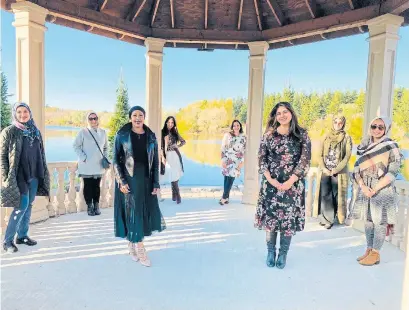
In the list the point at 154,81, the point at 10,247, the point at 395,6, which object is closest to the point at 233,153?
the point at 154,81

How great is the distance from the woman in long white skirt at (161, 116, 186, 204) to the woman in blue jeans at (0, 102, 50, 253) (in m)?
2.20

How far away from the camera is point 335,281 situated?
2.68 meters

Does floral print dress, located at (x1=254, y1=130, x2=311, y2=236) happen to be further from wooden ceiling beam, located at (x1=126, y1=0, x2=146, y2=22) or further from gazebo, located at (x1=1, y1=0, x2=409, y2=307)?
wooden ceiling beam, located at (x1=126, y1=0, x2=146, y2=22)

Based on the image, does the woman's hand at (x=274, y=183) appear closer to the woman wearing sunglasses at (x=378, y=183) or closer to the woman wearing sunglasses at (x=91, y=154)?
the woman wearing sunglasses at (x=378, y=183)

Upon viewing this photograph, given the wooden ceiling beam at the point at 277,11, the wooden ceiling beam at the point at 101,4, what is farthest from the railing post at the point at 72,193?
the wooden ceiling beam at the point at 277,11

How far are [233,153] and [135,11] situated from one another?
2.82 metres

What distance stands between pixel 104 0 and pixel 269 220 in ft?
12.8

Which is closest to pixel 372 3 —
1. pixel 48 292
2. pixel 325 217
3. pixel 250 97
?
pixel 250 97

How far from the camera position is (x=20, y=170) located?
310 centimetres

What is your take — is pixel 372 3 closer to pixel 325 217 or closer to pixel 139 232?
pixel 325 217

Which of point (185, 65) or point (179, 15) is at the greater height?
point (185, 65)

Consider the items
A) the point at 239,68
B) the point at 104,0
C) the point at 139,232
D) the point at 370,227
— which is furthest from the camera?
the point at 239,68

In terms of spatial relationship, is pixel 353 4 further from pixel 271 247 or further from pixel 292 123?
pixel 271 247

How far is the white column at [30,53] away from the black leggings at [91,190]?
1.11m
